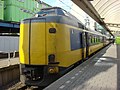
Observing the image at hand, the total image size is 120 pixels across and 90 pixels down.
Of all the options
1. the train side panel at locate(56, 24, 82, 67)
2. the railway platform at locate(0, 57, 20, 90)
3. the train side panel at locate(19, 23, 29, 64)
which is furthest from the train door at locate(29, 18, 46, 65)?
the railway platform at locate(0, 57, 20, 90)

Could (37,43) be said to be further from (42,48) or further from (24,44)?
(24,44)

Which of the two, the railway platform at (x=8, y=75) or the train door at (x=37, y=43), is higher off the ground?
the train door at (x=37, y=43)

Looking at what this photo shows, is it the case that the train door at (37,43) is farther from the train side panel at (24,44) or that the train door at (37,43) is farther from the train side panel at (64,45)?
the train side panel at (64,45)

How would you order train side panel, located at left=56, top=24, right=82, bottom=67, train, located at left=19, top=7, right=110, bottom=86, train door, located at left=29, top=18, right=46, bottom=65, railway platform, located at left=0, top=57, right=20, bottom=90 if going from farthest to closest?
1. railway platform, located at left=0, top=57, right=20, bottom=90
2. train side panel, located at left=56, top=24, right=82, bottom=67
3. train door, located at left=29, top=18, right=46, bottom=65
4. train, located at left=19, top=7, right=110, bottom=86

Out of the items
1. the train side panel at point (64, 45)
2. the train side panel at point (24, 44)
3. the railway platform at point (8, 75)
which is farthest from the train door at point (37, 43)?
the railway platform at point (8, 75)

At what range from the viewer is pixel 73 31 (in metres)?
12.0

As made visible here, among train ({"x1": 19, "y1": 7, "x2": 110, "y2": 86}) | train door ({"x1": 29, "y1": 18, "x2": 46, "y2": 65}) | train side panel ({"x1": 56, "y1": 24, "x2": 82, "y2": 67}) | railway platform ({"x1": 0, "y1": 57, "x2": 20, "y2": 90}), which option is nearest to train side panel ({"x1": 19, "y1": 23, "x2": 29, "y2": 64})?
train ({"x1": 19, "y1": 7, "x2": 110, "y2": 86})

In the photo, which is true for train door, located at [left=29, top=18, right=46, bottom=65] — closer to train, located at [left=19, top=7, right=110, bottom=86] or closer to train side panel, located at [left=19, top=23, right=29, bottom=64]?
train, located at [left=19, top=7, right=110, bottom=86]

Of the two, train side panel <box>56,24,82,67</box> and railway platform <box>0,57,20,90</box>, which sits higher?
train side panel <box>56,24,82,67</box>

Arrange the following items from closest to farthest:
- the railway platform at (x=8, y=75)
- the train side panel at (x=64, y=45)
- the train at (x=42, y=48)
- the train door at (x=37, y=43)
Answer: the train at (x=42, y=48), the train door at (x=37, y=43), the train side panel at (x=64, y=45), the railway platform at (x=8, y=75)

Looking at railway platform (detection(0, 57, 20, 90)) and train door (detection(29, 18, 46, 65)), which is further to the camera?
railway platform (detection(0, 57, 20, 90))

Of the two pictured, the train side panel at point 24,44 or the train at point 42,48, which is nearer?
the train at point 42,48

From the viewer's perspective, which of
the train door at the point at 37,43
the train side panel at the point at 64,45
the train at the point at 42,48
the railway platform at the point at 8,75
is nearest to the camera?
the train at the point at 42,48

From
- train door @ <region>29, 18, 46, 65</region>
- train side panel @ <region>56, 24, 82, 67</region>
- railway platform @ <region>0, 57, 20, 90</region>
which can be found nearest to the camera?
train door @ <region>29, 18, 46, 65</region>
